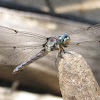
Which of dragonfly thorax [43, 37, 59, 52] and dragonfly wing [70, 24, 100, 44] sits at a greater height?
dragonfly wing [70, 24, 100, 44]

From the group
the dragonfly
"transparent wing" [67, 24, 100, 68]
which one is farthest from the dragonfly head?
"transparent wing" [67, 24, 100, 68]

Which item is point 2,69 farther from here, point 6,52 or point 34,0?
point 34,0

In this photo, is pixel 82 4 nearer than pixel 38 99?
No

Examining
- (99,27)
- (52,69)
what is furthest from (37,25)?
(99,27)

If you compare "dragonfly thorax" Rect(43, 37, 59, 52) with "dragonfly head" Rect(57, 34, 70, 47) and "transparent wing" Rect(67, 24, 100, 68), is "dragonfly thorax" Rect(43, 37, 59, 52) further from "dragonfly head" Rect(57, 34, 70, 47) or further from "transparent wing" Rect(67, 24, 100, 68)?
"transparent wing" Rect(67, 24, 100, 68)

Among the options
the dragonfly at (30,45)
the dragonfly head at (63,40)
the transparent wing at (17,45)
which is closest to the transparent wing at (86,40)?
the dragonfly at (30,45)

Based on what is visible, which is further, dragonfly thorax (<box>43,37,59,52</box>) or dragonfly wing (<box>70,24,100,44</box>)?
dragonfly wing (<box>70,24,100,44</box>)

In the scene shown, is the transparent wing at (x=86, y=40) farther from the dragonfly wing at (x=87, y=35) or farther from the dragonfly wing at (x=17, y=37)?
the dragonfly wing at (x=17, y=37)

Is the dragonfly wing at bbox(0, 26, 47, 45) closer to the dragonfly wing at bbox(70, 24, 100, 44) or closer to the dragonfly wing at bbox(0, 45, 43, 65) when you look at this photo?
the dragonfly wing at bbox(0, 45, 43, 65)
